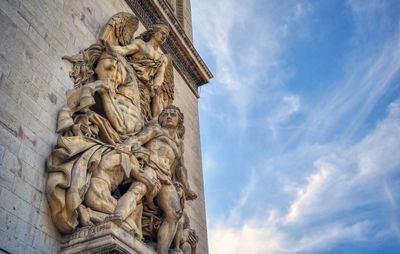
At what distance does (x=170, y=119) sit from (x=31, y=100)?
3076 millimetres

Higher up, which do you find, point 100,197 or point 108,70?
point 108,70

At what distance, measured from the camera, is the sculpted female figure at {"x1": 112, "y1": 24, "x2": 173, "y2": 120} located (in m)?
9.81

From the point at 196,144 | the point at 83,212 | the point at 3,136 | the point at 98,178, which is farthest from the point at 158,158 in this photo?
the point at 196,144

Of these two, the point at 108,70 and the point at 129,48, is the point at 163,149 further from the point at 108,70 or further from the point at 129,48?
the point at 129,48

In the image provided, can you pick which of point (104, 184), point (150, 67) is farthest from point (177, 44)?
point (104, 184)

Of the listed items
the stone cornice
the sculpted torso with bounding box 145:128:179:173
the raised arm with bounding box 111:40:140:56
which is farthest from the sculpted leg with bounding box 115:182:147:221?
the stone cornice

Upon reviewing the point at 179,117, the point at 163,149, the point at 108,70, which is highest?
the point at 108,70

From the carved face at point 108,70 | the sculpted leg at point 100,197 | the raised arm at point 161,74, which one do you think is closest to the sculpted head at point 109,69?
the carved face at point 108,70

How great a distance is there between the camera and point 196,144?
503 inches

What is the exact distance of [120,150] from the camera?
23.3 ft

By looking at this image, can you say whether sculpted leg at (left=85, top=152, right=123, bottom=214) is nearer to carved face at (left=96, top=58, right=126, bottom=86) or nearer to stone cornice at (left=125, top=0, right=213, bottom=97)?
carved face at (left=96, top=58, right=126, bottom=86)

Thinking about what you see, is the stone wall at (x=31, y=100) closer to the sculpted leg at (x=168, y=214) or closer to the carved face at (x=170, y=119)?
the carved face at (x=170, y=119)

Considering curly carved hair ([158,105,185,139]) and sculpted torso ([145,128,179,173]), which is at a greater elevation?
curly carved hair ([158,105,185,139])

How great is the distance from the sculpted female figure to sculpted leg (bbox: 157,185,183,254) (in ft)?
7.16
